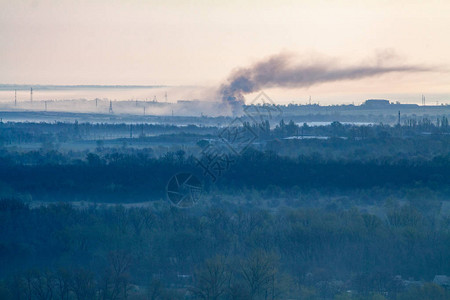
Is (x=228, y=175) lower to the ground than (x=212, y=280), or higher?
higher

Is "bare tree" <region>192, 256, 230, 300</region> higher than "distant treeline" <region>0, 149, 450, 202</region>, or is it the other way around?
"distant treeline" <region>0, 149, 450, 202</region>

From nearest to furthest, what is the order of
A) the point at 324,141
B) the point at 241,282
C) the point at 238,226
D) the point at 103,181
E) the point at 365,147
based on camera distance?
1. the point at 241,282
2. the point at 238,226
3. the point at 103,181
4. the point at 365,147
5. the point at 324,141

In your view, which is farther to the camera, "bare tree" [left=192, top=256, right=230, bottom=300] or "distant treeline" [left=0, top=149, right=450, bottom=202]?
"distant treeline" [left=0, top=149, right=450, bottom=202]

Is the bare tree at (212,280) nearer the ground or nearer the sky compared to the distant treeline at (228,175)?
nearer the ground

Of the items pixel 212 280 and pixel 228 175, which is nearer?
pixel 212 280

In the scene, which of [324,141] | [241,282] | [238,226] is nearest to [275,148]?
[324,141]

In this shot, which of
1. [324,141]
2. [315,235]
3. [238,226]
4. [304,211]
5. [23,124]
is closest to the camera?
[315,235]

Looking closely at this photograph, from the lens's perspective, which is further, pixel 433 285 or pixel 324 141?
pixel 324 141

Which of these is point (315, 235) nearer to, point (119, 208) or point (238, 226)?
point (238, 226)

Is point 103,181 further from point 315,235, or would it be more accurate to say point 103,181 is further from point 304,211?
point 315,235

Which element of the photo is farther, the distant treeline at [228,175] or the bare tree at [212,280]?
the distant treeline at [228,175]
